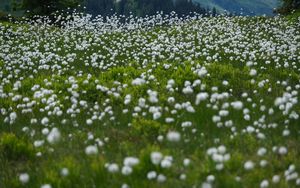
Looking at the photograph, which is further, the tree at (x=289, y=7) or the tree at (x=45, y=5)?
the tree at (x=45, y=5)

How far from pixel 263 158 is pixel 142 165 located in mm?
1848

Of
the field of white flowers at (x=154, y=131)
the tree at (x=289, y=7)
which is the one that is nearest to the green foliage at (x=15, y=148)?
the field of white flowers at (x=154, y=131)

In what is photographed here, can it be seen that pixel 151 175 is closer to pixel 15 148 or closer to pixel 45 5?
pixel 15 148

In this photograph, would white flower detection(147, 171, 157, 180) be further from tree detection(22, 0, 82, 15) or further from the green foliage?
tree detection(22, 0, 82, 15)

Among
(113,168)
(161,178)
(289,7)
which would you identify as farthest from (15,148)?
(289,7)

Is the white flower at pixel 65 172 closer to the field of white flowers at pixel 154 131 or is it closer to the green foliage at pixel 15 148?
the field of white flowers at pixel 154 131

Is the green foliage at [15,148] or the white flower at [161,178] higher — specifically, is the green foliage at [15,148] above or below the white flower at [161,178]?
below

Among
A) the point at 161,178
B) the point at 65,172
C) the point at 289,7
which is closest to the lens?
the point at 161,178

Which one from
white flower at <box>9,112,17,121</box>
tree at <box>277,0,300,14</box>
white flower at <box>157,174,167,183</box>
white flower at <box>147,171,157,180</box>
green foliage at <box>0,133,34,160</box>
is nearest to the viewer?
white flower at <box>157,174,167,183</box>

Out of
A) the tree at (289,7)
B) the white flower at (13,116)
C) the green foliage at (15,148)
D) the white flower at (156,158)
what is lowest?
the tree at (289,7)

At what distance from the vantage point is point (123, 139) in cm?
849

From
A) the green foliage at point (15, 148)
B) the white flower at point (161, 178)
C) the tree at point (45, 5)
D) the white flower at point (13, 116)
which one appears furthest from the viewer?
the tree at point (45, 5)

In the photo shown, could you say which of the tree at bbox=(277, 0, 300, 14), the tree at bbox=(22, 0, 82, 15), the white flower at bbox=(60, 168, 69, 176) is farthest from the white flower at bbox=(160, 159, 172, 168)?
the tree at bbox=(22, 0, 82, 15)

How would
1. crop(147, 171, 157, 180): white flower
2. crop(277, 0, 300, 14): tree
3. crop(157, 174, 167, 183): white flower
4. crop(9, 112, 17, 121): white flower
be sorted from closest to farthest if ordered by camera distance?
crop(157, 174, 167, 183): white flower, crop(147, 171, 157, 180): white flower, crop(9, 112, 17, 121): white flower, crop(277, 0, 300, 14): tree
